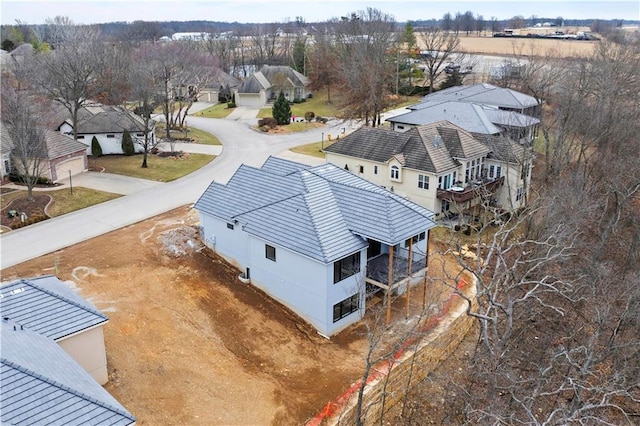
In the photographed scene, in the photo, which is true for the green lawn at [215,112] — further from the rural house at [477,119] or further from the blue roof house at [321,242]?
the blue roof house at [321,242]

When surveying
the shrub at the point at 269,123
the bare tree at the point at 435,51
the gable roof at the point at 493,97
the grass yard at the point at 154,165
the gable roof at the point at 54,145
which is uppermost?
the bare tree at the point at 435,51

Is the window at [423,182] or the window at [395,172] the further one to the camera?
the window at [395,172]

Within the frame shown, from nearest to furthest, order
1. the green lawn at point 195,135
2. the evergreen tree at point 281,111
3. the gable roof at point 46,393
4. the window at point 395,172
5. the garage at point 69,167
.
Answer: the gable roof at point 46,393 → the window at point 395,172 → the garage at point 69,167 → the green lawn at point 195,135 → the evergreen tree at point 281,111

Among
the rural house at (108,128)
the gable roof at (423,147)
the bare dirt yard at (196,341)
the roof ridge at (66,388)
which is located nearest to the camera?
the roof ridge at (66,388)

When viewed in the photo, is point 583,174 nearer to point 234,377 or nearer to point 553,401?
point 553,401

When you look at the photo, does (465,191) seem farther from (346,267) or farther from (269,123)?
(269,123)

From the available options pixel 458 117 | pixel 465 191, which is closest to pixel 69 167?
pixel 465 191

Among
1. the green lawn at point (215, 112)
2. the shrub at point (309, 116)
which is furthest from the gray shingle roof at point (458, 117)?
the green lawn at point (215, 112)
